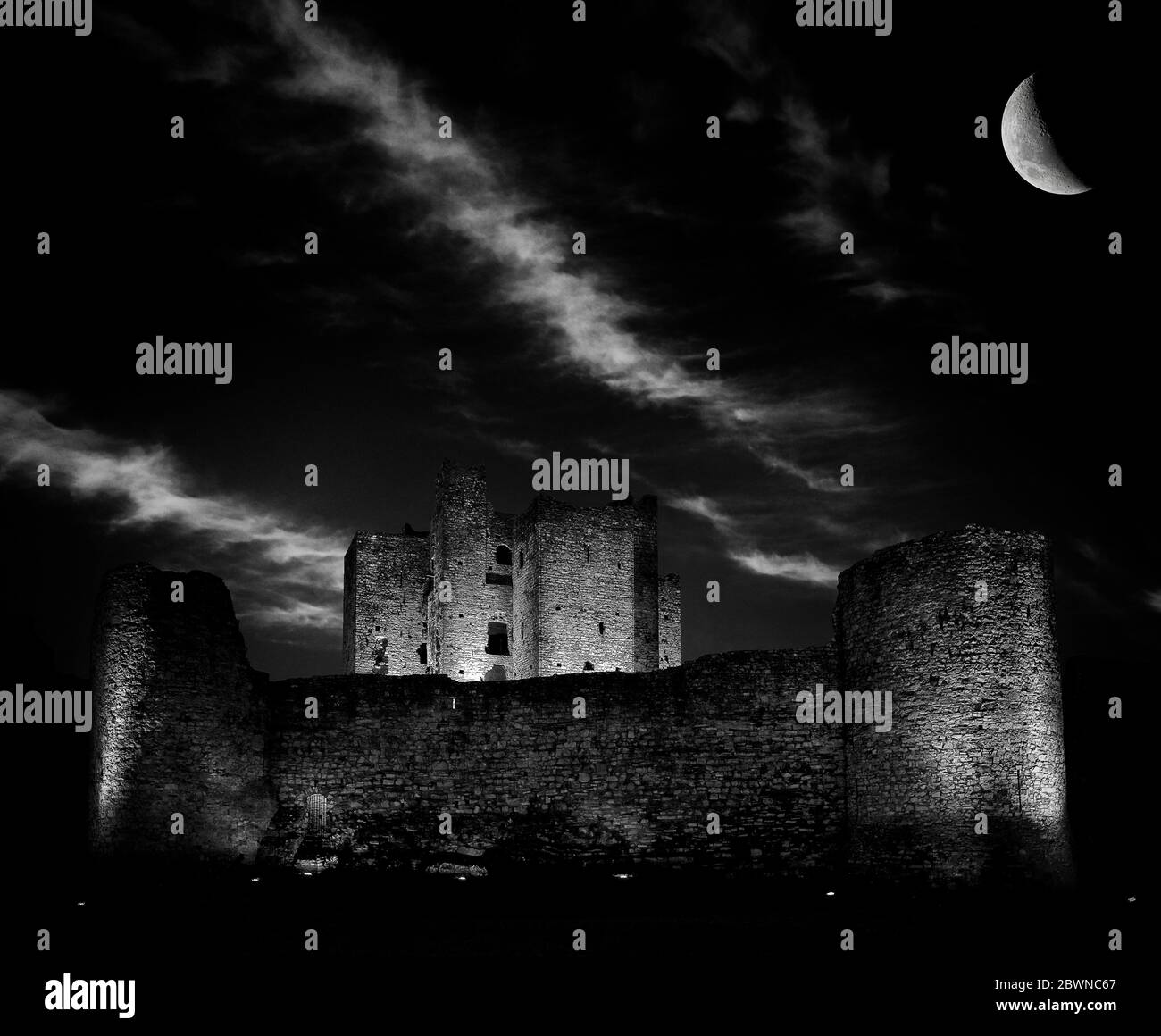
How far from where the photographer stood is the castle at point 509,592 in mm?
46594

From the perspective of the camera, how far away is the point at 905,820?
23.6m

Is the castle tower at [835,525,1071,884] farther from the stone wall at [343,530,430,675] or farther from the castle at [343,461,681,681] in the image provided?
the stone wall at [343,530,430,675]

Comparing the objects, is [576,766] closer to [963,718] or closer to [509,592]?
[963,718]

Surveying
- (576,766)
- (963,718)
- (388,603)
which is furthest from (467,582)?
(963,718)

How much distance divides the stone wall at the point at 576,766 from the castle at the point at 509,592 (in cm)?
1906

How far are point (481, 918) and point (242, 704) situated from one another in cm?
685

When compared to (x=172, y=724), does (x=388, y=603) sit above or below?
above

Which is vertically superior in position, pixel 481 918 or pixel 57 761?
pixel 57 761

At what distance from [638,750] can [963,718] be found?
19.4ft

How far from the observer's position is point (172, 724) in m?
24.3

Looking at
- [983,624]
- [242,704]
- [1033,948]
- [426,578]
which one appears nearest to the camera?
[1033,948]
